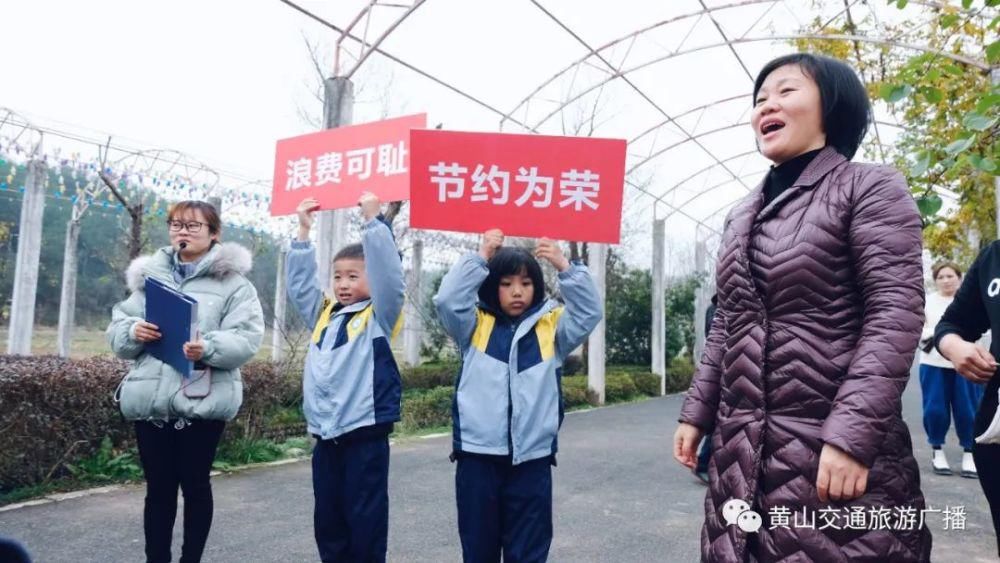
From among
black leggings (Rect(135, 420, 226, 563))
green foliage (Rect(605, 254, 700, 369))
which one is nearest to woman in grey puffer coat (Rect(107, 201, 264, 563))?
black leggings (Rect(135, 420, 226, 563))

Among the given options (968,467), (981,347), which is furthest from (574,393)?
(981,347)

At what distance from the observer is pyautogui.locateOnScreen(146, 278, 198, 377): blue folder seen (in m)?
2.75

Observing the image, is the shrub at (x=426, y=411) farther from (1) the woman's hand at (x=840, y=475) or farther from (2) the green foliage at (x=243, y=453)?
(1) the woman's hand at (x=840, y=475)

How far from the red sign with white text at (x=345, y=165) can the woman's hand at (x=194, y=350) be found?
0.86 m

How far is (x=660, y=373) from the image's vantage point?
14.3 meters

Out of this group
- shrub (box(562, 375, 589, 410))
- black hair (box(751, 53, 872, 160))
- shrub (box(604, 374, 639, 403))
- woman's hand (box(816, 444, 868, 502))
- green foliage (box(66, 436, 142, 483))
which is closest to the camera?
woman's hand (box(816, 444, 868, 502))

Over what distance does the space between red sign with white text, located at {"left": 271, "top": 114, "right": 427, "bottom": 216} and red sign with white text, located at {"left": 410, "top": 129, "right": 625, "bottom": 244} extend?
295 millimetres

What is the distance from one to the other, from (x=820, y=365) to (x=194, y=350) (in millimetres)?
2323

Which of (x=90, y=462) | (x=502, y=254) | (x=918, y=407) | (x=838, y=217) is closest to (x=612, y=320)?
(x=918, y=407)

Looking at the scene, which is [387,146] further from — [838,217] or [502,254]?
[838,217]

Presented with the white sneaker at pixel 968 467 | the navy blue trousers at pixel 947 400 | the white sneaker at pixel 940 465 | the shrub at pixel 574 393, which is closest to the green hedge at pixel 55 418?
the navy blue trousers at pixel 947 400

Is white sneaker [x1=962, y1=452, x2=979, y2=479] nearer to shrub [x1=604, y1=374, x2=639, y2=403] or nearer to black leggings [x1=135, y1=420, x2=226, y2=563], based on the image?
black leggings [x1=135, y1=420, x2=226, y2=563]

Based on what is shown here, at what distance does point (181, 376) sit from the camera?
9.46 feet

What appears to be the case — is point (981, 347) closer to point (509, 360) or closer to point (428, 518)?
point (509, 360)
